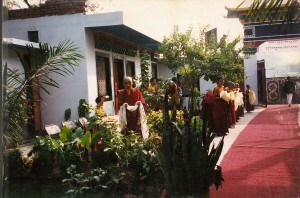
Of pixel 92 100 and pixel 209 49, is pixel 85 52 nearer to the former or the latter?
pixel 92 100

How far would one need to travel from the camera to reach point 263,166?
4.09 m

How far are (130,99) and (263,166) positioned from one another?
7.64 feet

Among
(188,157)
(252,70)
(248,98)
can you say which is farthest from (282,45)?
(248,98)

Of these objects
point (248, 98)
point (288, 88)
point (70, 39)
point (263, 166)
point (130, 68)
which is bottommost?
point (263, 166)

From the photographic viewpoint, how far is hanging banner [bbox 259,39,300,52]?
9.01 ft

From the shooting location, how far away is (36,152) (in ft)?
13.7

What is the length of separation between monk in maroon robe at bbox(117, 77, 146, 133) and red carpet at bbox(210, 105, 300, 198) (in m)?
1.52

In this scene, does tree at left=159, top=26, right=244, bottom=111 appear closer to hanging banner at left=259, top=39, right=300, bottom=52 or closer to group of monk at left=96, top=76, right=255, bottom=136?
→ group of monk at left=96, top=76, right=255, bottom=136

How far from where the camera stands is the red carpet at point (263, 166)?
324 cm

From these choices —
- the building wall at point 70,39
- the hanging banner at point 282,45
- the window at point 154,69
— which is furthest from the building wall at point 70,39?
the hanging banner at point 282,45

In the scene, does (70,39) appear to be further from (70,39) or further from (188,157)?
(188,157)

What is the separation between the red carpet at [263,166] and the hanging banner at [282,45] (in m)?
1.24

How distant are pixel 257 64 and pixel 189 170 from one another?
722cm

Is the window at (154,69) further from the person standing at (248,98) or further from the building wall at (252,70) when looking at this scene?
the person standing at (248,98)
